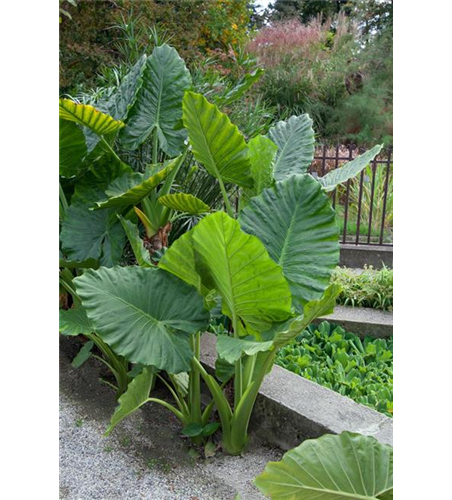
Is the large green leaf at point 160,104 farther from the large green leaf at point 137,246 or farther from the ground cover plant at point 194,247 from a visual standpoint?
the large green leaf at point 137,246

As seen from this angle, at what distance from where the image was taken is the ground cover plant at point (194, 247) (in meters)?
1.68

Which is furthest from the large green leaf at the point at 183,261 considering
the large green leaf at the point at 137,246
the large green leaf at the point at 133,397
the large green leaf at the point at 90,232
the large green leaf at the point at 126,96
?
the large green leaf at the point at 126,96

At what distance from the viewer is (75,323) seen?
213cm

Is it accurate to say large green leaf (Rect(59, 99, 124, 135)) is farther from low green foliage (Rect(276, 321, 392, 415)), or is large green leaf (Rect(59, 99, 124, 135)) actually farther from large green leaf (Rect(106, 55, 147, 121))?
low green foliage (Rect(276, 321, 392, 415))

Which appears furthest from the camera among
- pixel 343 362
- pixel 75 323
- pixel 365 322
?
pixel 365 322

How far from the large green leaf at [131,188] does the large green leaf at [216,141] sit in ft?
0.62

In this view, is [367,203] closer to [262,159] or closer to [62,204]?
[262,159]

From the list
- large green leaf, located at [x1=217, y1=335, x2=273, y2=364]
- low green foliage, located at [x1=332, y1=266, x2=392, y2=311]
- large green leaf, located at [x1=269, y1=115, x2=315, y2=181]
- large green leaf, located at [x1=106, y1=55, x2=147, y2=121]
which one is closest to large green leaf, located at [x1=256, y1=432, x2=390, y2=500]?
large green leaf, located at [x1=217, y1=335, x2=273, y2=364]

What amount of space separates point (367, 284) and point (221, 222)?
2.50 m

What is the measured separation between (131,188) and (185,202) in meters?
0.26

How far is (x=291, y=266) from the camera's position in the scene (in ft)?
6.33

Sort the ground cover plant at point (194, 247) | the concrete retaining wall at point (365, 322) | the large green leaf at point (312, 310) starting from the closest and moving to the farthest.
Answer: the large green leaf at point (312, 310) < the ground cover plant at point (194, 247) < the concrete retaining wall at point (365, 322)

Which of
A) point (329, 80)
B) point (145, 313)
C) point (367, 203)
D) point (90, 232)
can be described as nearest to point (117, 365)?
point (90, 232)
